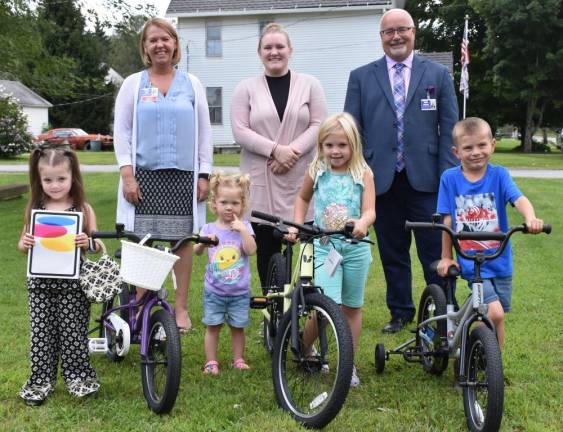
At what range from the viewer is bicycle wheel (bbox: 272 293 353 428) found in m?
3.30

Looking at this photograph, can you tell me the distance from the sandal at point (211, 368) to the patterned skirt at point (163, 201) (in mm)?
990

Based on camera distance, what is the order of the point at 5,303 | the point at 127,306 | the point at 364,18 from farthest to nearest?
the point at 364,18 → the point at 5,303 → the point at 127,306

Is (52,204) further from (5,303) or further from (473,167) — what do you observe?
(5,303)

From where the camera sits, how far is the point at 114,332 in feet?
13.9

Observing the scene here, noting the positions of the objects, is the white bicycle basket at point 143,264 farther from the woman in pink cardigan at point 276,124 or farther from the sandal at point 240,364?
the woman in pink cardigan at point 276,124

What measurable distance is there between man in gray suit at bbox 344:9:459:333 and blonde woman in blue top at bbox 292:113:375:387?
0.93 meters

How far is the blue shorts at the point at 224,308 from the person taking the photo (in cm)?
432

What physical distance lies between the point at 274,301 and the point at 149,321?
0.88 m

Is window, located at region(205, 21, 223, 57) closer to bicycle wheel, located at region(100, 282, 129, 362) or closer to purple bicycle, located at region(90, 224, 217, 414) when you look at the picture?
bicycle wheel, located at region(100, 282, 129, 362)

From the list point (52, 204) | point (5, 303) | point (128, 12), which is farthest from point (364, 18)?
point (52, 204)

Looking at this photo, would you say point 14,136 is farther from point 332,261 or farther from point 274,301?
point 332,261

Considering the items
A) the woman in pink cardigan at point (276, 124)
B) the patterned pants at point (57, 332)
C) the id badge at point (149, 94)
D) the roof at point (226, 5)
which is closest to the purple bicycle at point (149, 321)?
the patterned pants at point (57, 332)

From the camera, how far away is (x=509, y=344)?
16.3 ft

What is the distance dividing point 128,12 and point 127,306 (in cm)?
1101
